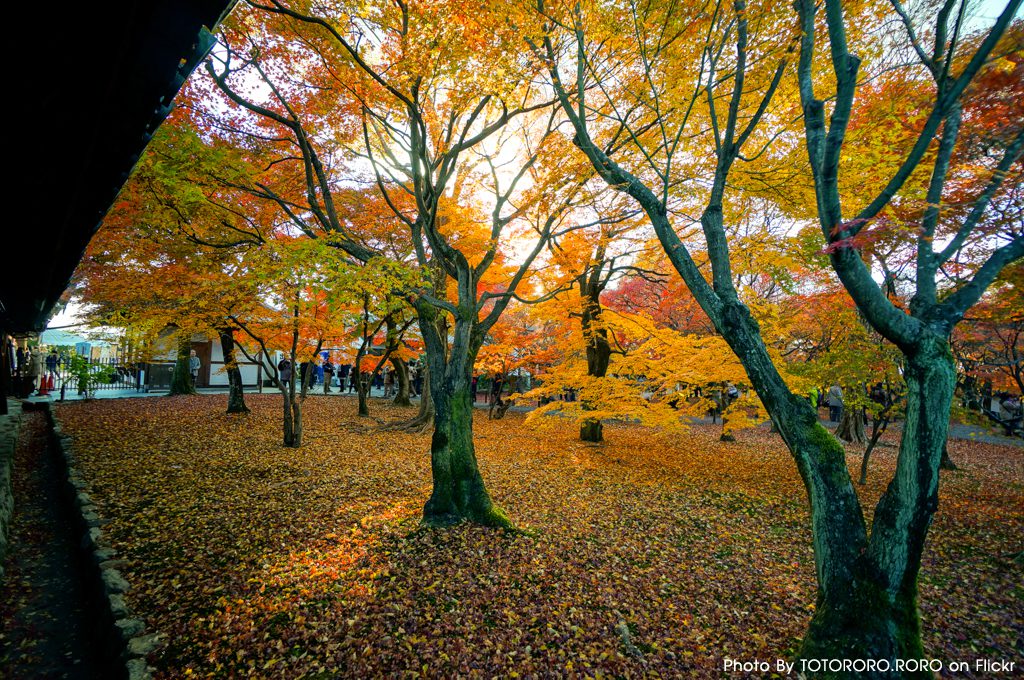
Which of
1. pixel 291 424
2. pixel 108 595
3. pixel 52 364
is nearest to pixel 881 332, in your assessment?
pixel 108 595

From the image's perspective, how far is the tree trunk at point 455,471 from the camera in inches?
236

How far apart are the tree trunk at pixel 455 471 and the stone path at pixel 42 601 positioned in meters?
3.46

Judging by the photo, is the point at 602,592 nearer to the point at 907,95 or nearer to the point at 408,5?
the point at 907,95

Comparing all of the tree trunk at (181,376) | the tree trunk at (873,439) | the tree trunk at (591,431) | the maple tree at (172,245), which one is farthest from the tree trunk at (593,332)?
the tree trunk at (181,376)

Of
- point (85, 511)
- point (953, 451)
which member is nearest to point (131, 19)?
point (85, 511)

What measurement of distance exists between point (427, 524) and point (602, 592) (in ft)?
8.32

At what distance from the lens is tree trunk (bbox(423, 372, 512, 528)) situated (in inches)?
236

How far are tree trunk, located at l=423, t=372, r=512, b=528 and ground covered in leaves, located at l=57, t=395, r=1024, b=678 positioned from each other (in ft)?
0.94

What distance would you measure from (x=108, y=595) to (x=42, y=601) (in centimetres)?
108

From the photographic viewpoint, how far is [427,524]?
5879 millimetres

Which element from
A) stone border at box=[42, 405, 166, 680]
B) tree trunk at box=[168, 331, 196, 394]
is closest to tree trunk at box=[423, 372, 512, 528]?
stone border at box=[42, 405, 166, 680]

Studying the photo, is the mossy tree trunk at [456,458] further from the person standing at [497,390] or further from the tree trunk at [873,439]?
the person standing at [497,390]

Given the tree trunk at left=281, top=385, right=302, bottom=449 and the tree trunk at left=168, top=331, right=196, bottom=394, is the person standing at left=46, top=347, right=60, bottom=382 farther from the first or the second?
the tree trunk at left=281, top=385, right=302, bottom=449

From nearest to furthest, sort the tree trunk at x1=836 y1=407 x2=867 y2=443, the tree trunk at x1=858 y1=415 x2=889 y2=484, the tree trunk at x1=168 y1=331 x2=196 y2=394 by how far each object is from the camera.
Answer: the tree trunk at x1=858 y1=415 x2=889 y2=484 → the tree trunk at x1=836 y1=407 x2=867 y2=443 → the tree trunk at x1=168 y1=331 x2=196 y2=394
